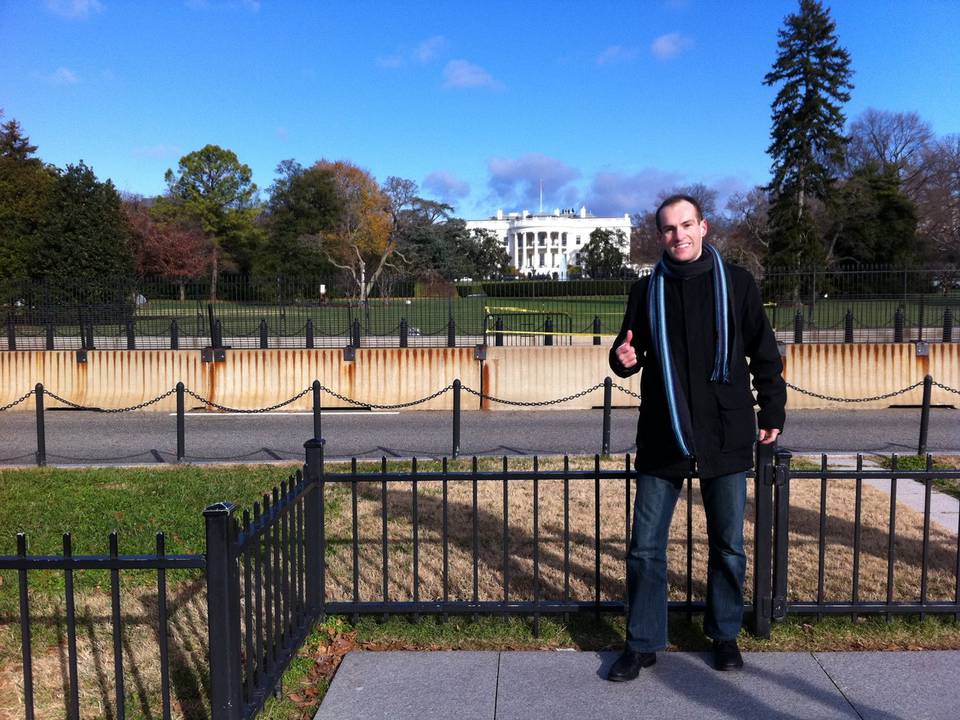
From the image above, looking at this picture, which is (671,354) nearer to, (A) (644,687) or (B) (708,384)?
(B) (708,384)

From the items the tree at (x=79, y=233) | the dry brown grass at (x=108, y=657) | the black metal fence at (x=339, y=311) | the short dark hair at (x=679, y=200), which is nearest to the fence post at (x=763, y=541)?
the short dark hair at (x=679, y=200)

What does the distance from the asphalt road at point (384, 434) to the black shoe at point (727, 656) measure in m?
7.07

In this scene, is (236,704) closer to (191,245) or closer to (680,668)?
(680,668)

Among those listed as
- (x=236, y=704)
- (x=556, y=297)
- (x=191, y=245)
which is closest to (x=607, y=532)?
(x=236, y=704)

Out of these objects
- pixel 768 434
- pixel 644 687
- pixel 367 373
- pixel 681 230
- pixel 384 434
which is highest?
pixel 681 230

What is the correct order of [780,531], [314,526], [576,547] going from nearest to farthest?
[780,531] < [314,526] < [576,547]

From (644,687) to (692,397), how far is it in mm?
1447

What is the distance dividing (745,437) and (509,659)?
5.67 ft

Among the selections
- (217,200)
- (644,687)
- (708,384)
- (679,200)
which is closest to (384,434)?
(644,687)

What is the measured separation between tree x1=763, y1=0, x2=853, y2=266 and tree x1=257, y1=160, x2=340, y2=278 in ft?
90.3

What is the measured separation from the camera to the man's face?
14.0ft

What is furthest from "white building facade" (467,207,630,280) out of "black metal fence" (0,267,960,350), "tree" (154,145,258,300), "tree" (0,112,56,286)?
"black metal fence" (0,267,960,350)

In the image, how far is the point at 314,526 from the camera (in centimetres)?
521

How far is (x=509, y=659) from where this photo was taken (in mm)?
4871
